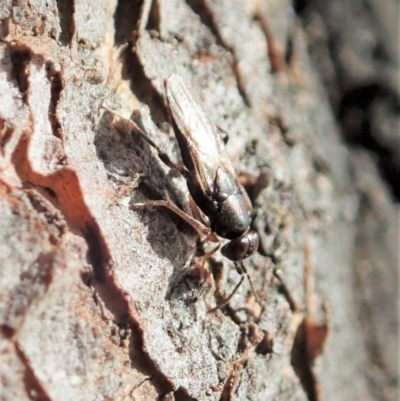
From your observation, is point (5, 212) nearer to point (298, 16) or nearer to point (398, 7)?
point (298, 16)

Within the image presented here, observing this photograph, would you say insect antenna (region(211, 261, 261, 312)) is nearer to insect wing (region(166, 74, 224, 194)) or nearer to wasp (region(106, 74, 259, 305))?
wasp (region(106, 74, 259, 305))

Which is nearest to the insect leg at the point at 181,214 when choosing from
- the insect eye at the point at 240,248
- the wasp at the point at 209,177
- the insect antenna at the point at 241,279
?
the wasp at the point at 209,177

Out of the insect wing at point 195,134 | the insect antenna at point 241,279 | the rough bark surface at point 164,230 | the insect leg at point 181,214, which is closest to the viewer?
the rough bark surface at point 164,230

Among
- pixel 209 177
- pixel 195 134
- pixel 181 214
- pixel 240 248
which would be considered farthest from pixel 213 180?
pixel 181 214

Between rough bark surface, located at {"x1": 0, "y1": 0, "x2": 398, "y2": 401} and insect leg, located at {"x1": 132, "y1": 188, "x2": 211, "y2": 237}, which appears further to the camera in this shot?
insect leg, located at {"x1": 132, "y1": 188, "x2": 211, "y2": 237}

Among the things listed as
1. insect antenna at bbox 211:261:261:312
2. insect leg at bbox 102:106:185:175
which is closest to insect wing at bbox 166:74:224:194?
insect leg at bbox 102:106:185:175

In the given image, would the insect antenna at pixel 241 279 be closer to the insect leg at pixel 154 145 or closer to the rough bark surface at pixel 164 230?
the rough bark surface at pixel 164 230
